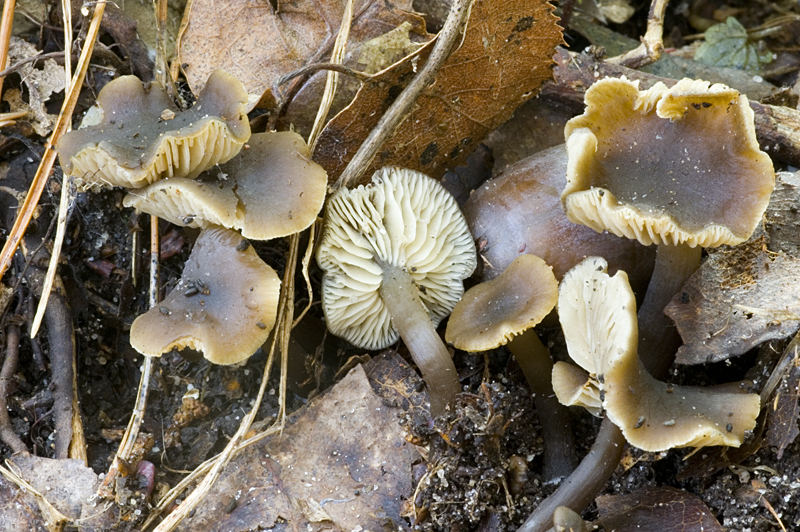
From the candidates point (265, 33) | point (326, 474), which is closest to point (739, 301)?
point (326, 474)

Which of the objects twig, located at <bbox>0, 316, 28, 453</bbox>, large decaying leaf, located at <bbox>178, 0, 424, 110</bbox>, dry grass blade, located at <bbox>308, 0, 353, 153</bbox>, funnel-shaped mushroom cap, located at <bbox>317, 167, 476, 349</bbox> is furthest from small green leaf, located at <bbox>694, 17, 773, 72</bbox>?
twig, located at <bbox>0, 316, 28, 453</bbox>

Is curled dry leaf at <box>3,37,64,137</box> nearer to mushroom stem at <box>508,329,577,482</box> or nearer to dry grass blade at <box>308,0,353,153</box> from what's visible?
dry grass blade at <box>308,0,353,153</box>

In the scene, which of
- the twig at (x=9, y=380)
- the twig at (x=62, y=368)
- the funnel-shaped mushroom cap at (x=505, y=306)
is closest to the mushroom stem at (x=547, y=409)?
the funnel-shaped mushroom cap at (x=505, y=306)

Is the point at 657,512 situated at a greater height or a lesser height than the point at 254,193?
lesser

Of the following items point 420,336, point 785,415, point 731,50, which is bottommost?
point 420,336

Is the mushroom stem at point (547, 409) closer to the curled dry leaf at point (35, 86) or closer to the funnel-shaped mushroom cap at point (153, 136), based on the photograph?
the funnel-shaped mushroom cap at point (153, 136)

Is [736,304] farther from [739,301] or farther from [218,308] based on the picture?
[218,308]

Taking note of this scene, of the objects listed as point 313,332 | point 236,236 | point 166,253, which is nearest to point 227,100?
point 236,236
